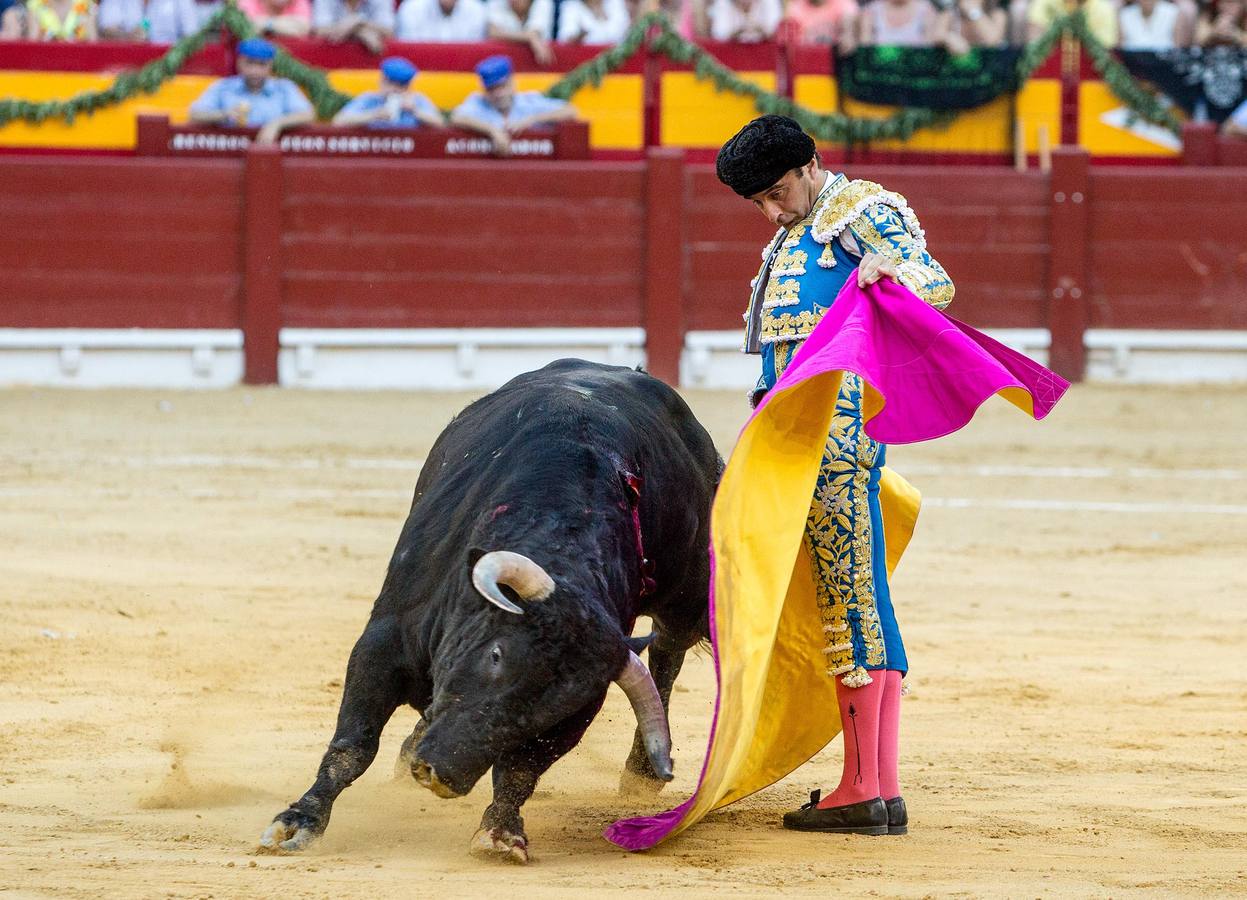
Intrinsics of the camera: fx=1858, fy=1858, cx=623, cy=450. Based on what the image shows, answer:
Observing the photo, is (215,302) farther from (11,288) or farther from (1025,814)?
(1025,814)

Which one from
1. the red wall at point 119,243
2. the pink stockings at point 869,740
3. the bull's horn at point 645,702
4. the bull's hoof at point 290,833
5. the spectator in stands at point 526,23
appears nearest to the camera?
the bull's horn at point 645,702

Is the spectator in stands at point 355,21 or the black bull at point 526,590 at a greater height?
the spectator in stands at point 355,21

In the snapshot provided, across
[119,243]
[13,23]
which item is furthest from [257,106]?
[13,23]

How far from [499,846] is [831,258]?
1092 millimetres

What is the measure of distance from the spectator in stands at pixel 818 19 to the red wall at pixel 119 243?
3.30 meters

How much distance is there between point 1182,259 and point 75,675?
26.4 feet

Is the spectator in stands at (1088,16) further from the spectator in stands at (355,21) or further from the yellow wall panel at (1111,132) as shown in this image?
the spectator in stands at (355,21)

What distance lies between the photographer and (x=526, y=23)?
1042cm

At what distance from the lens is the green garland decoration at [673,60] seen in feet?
33.0

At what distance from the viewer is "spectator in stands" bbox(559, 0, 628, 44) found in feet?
34.5

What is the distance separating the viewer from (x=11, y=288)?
9.86 metres

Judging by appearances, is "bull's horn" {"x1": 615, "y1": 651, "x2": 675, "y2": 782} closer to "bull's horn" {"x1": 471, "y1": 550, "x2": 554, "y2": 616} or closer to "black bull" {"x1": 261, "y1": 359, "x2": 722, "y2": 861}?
"black bull" {"x1": 261, "y1": 359, "x2": 722, "y2": 861}

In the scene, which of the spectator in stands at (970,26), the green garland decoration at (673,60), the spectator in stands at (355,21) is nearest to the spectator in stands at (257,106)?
the green garland decoration at (673,60)

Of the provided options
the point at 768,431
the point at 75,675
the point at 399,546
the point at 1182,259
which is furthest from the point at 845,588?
the point at 1182,259
